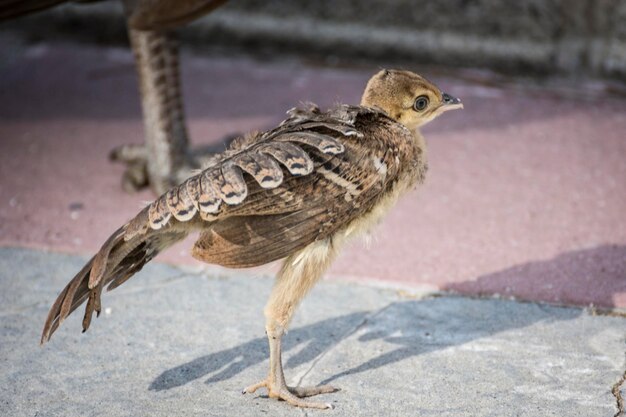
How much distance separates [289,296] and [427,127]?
11.8ft

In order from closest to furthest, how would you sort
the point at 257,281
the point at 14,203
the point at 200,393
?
the point at 200,393 → the point at 257,281 → the point at 14,203

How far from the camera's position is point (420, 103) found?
4203 millimetres

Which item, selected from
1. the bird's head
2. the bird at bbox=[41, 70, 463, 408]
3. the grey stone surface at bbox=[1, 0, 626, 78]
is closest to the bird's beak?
the bird's head

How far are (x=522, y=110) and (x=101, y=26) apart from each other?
4058 mm

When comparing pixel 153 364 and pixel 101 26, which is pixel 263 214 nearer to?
pixel 153 364

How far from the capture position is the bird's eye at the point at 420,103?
418 cm

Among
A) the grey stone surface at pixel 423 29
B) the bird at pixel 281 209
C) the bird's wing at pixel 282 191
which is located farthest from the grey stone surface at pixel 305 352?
the grey stone surface at pixel 423 29

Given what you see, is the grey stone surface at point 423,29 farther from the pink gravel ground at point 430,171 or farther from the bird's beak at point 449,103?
the bird's beak at point 449,103

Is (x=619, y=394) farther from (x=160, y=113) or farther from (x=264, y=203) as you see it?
(x=160, y=113)

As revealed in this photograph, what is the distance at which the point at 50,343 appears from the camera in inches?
174

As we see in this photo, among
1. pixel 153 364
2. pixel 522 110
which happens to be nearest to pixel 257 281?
pixel 153 364

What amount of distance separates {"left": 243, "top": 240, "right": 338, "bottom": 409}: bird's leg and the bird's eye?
78cm

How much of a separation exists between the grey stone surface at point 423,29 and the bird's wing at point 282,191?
4586 mm

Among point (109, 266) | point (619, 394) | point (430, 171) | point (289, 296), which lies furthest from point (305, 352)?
point (430, 171)
